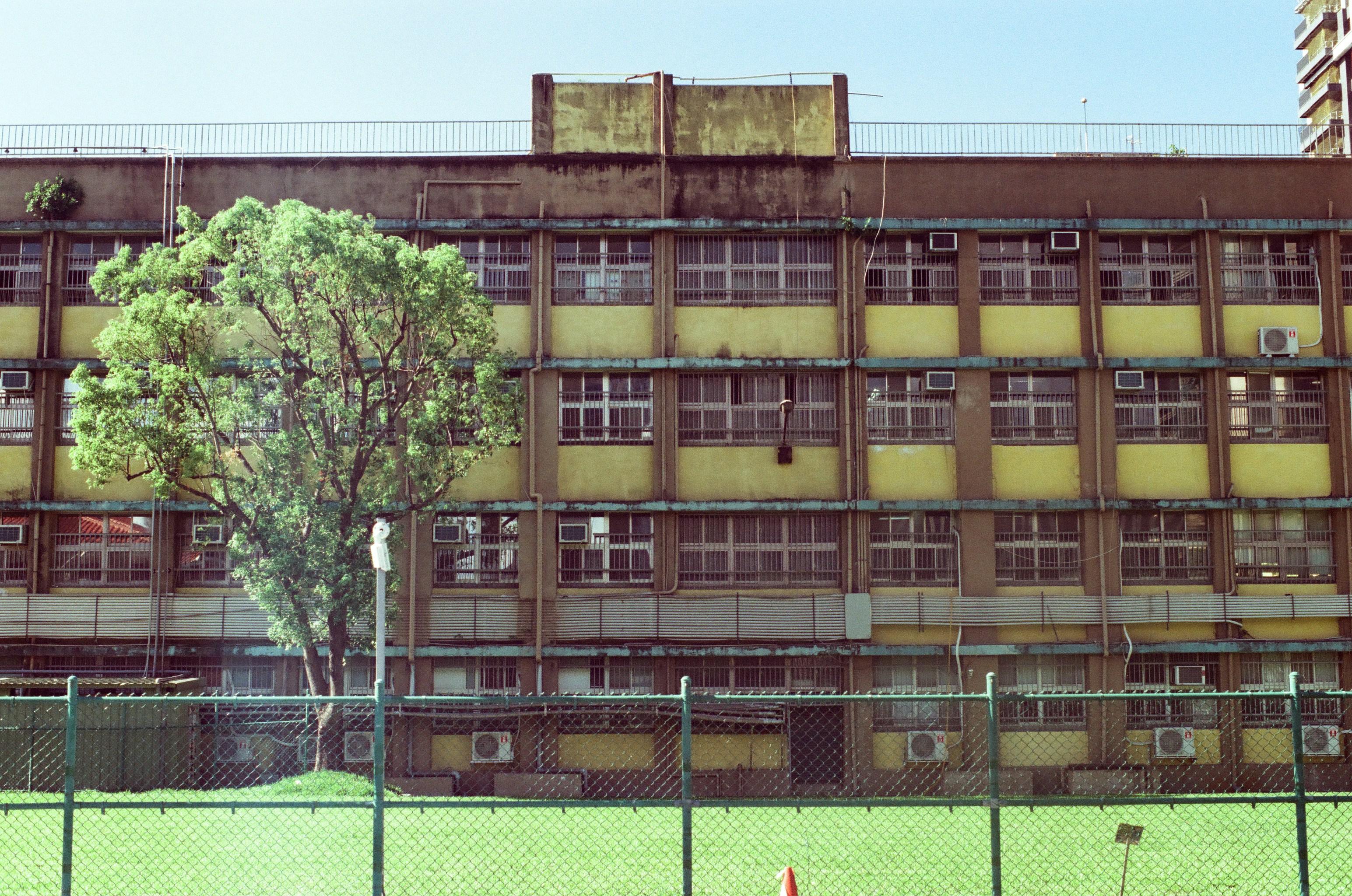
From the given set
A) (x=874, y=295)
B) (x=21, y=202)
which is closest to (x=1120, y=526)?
(x=874, y=295)

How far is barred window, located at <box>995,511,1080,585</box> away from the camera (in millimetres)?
26031

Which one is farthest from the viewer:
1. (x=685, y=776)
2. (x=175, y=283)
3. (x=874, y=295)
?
(x=874, y=295)

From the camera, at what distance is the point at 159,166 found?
1025 inches

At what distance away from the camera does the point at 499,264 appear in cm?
2636

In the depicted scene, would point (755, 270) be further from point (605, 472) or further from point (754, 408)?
point (605, 472)

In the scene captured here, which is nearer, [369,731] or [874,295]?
[369,731]

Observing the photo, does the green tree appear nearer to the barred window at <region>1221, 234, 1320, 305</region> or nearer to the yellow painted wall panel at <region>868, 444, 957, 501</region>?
the yellow painted wall panel at <region>868, 444, 957, 501</region>

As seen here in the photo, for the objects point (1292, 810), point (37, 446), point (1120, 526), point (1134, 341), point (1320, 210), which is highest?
point (1320, 210)

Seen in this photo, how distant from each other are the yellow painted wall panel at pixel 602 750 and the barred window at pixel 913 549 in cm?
584

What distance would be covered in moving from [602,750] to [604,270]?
991cm

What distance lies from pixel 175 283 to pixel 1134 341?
1888cm

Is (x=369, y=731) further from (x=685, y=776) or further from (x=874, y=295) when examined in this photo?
(x=685, y=776)

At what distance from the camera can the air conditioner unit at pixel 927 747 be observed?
2464 cm

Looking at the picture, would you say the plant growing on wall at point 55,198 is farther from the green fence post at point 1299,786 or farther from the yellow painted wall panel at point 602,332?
the green fence post at point 1299,786
